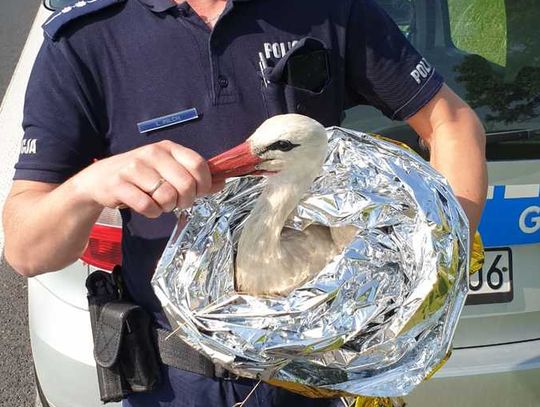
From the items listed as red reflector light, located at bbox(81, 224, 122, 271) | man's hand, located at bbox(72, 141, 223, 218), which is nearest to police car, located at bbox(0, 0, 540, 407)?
red reflector light, located at bbox(81, 224, 122, 271)

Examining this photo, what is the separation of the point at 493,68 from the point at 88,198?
1.67 m

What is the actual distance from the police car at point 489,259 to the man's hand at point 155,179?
1020 millimetres

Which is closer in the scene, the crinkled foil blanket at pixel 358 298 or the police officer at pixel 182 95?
the crinkled foil blanket at pixel 358 298

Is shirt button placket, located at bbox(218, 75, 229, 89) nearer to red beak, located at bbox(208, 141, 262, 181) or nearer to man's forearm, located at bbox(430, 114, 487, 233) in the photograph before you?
red beak, located at bbox(208, 141, 262, 181)

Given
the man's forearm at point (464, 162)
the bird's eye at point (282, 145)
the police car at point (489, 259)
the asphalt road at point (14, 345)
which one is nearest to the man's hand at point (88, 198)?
the bird's eye at point (282, 145)

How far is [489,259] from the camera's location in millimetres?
2291

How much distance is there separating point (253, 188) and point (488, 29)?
124 centimetres

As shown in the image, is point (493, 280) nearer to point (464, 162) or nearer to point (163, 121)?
point (464, 162)

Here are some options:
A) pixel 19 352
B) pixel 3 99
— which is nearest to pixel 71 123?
pixel 19 352

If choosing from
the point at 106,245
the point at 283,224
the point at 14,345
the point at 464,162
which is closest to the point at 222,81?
the point at 283,224

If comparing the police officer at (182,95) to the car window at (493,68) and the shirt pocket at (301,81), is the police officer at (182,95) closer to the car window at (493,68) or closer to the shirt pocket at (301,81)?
the shirt pocket at (301,81)

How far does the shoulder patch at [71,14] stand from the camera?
1479mm

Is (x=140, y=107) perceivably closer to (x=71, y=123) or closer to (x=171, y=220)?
(x=71, y=123)

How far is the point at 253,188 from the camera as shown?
1625 mm
